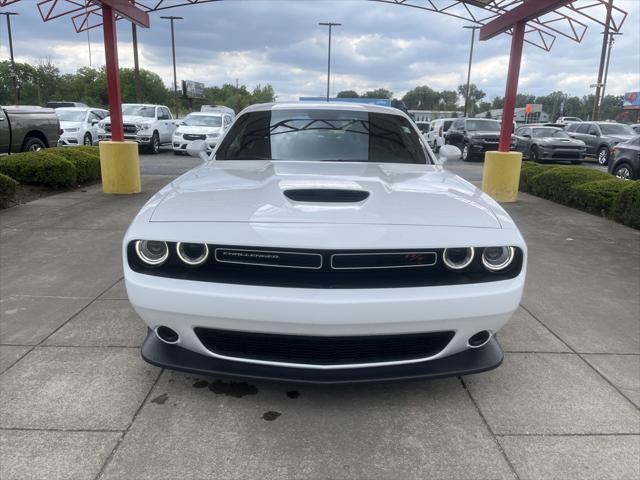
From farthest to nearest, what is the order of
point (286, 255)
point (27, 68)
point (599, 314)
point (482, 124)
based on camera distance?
point (27, 68), point (482, 124), point (599, 314), point (286, 255)

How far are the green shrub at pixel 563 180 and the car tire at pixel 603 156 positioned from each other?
35.7 ft

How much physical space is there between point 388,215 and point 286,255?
53 centimetres

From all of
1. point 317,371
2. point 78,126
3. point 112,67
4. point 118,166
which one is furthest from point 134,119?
point 317,371

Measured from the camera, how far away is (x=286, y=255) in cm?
231

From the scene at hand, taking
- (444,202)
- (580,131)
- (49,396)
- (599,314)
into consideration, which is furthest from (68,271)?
(580,131)

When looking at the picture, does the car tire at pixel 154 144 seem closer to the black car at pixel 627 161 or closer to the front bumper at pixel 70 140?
the front bumper at pixel 70 140

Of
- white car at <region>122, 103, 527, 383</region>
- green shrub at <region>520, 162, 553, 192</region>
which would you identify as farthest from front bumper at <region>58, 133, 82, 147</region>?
white car at <region>122, 103, 527, 383</region>

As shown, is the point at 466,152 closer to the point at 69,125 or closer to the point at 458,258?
the point at 69,125

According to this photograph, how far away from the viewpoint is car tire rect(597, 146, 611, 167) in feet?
62.6

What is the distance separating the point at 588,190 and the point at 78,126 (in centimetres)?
1539

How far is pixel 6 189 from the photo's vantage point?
7.58 m

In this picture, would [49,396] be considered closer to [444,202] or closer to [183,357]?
[183,357]

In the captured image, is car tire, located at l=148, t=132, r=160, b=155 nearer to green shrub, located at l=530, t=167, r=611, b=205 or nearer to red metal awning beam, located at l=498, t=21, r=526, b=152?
red metal awning beam, located at l=498, t=21, r=526, b=152

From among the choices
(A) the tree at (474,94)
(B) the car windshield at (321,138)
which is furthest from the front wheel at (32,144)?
(A) the tree at (474,94)
